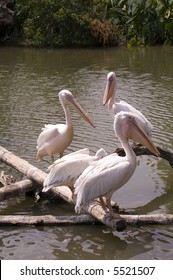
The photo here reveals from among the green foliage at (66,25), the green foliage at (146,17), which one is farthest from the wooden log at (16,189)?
the green foliage at (66,25)

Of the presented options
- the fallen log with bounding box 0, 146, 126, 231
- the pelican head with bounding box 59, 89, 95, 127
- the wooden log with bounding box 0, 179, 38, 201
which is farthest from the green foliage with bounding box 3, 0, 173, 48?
the wooden log with bounding box 0, 179, 38, 201

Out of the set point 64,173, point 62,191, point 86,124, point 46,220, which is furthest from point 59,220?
point 86,124

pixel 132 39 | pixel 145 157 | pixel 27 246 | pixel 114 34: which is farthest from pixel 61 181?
pixel 114 34

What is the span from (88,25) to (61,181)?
2035 centimetres

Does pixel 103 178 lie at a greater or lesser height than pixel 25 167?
greater

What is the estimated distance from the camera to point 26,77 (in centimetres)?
1709

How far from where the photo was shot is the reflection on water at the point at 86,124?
19.4 ft

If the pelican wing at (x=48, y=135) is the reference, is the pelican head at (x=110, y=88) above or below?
above

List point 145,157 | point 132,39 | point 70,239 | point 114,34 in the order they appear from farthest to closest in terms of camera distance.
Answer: point 114,34, point 145,157, point 70,239, point 132,39

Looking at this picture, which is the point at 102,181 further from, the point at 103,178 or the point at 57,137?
the point at 57,137

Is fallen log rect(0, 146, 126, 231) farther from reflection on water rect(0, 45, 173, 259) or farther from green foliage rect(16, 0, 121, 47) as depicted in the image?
green foliage rect(16, 0, 121, 47)

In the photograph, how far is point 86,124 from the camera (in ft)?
35.3

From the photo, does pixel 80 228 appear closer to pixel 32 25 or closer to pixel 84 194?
pixel 84 194

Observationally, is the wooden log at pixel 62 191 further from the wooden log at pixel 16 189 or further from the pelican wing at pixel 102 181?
the pelican wing at pixel 102 181
